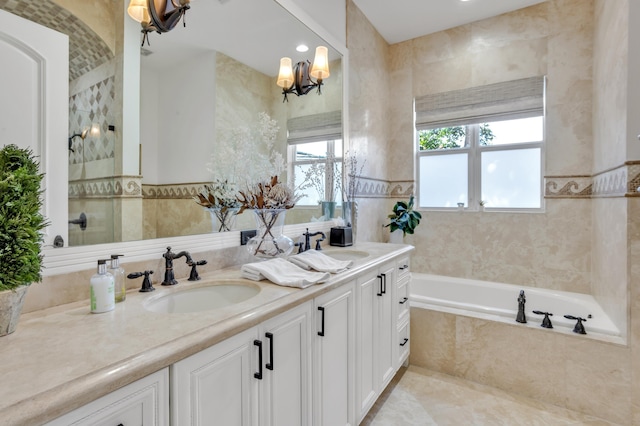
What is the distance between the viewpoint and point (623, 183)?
196cm

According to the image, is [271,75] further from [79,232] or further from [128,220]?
[79,232]

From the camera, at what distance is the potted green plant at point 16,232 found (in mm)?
732

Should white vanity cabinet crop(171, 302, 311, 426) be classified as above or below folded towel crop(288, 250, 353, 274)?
below

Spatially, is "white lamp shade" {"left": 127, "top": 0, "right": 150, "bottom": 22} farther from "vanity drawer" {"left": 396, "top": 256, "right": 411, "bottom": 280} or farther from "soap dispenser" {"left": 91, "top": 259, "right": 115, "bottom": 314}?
"vanity drawer" {"left": 396, "top": 256, "right": 411, "bottom": 280}

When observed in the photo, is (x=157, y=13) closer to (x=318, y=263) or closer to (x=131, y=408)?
(x=318, y=263)

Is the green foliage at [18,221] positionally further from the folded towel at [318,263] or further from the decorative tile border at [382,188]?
the decorative tile border at [382,188]

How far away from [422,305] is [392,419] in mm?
902

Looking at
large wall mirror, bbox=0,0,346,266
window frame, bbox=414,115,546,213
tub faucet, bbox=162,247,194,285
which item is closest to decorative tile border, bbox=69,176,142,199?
large wall mirror, bbox=0,0,346,266

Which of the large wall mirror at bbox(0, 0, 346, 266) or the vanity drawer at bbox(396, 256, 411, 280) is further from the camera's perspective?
the vanity drawer at bbox(396, 256, 411, 280)

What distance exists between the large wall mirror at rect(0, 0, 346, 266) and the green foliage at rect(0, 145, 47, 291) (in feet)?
1.05

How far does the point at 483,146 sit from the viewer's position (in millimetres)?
3219

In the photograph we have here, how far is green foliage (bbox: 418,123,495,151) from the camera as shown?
10.5 feet

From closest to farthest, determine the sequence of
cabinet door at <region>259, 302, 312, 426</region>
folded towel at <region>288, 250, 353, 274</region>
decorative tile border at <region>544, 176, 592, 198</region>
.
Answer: cabinet door at <region>259, 302, 312, 426</region> → folded towel at <region>288, 250, 353, 274</region> → decorative tile border at <region>544, 176, 592, 198</region>

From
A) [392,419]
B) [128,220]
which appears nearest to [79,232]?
[128,220]
